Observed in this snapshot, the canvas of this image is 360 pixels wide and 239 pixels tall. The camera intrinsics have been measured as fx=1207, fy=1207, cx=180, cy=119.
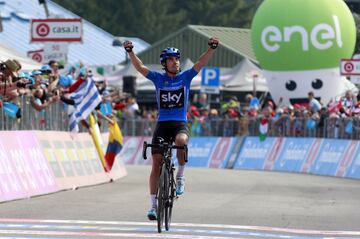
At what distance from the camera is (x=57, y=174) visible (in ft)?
69.5

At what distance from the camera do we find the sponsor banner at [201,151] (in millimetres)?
36844

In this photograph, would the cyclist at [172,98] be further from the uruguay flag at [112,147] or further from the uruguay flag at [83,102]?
the uruguay flag at [112,147]

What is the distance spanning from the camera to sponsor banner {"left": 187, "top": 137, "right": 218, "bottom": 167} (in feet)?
121

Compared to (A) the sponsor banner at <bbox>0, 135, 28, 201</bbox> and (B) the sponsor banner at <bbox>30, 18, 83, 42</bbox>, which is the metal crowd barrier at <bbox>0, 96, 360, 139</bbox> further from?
(B) the sponsor banner at <bbox>30, 18, 83, 42</bbox>

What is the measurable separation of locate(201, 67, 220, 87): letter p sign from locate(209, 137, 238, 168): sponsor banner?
9.39 feet

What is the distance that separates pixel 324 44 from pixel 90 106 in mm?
17065

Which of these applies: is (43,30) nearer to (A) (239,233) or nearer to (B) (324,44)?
(B) (324,44)

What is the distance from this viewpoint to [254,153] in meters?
35.4

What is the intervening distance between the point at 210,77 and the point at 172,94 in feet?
82.7

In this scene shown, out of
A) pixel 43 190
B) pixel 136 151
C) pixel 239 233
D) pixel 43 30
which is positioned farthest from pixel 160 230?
pixel 136 151

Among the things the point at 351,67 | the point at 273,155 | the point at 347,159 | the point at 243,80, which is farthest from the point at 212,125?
the point at 243,80

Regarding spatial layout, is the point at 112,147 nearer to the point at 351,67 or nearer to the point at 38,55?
the point at 38,55

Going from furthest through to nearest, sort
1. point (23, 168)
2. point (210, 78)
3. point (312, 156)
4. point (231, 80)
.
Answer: point (231, 80), point (210, 78), point (312, 156), point (23, 168)

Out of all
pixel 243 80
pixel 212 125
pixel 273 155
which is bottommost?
pixel 273 155
